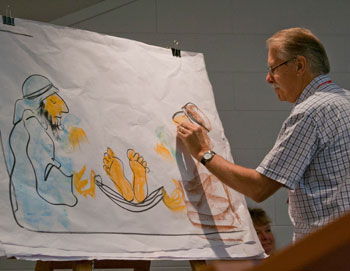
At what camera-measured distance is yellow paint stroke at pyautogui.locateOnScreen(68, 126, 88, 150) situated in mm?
1338

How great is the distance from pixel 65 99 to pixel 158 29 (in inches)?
54.3

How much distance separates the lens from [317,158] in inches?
50.4

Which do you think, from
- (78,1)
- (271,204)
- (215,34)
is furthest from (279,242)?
(78,1)

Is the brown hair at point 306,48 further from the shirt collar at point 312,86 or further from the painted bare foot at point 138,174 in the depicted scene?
the painted bare foot at point 138,174

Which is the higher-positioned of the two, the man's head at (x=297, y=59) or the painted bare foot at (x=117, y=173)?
the man's head at (x=297, y=59)

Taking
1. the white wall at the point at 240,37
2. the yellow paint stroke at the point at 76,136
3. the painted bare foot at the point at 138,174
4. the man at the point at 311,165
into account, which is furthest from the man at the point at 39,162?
the white wall at the point at 240,37

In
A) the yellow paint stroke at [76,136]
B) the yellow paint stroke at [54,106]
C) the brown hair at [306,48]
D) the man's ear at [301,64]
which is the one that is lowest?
the yellow paint stroke at [76,136]

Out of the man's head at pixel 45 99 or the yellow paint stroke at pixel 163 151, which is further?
the yellow paint stroke at pixel 163 151

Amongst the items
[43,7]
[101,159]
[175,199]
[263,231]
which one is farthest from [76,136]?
[43,7]

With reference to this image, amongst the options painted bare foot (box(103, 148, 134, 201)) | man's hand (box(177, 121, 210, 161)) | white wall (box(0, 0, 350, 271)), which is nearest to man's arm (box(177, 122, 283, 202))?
man's hand (box(177, 121, 210, 161))

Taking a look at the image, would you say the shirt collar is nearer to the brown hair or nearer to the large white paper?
the brown hair

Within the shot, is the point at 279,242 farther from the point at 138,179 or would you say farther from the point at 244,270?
the point at 244,270

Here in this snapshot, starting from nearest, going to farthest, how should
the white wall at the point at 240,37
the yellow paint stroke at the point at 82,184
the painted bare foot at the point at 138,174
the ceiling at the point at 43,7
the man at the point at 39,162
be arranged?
the man at the point at 39,162 < the yellow paint stroke at the point at 82,184 < the painted bare foot at the point at 138,174 < the ceiling at the point at 43,7 < the white wall at the point at 240,37

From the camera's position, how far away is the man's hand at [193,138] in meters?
1.49
